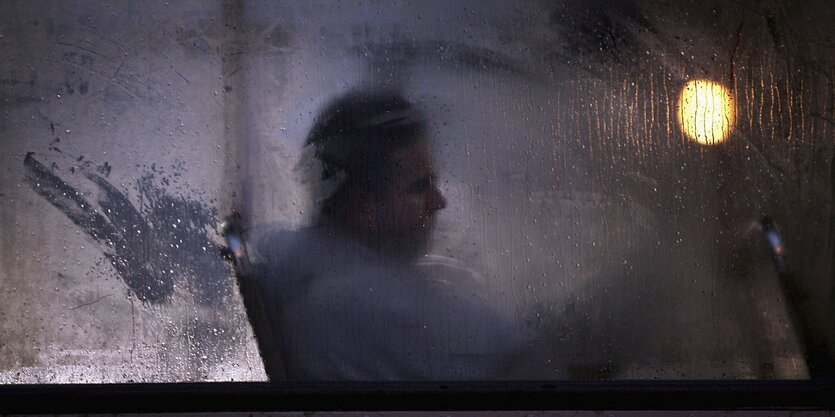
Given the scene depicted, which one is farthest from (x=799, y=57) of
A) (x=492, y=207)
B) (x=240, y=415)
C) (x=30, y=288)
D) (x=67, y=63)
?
(x=30, y=288)

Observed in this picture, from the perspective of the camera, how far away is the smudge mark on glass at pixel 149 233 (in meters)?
1.52

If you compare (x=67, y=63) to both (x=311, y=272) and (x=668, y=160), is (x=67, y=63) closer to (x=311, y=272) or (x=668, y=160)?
(x=311, y=272)

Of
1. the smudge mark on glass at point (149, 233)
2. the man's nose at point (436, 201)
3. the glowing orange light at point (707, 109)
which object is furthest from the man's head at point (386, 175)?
the glowing orange light at point (707, 109)

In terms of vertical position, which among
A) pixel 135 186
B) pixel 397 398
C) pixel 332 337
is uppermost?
pixel 135 186

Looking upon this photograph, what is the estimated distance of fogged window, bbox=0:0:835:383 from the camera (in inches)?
59.7

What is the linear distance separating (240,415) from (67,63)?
0.94m

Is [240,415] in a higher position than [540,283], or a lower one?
lower

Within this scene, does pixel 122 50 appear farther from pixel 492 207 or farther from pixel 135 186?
pixel 492 207

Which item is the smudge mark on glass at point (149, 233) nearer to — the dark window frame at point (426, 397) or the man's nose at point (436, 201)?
the dark window frame at point (426, 397)

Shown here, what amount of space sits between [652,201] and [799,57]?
49 centimetres

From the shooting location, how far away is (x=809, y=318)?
1530 millimetres

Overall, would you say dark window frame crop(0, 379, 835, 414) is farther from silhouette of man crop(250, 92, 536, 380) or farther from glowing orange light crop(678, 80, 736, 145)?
glowing orange light crop(678, 80, 736, 145)

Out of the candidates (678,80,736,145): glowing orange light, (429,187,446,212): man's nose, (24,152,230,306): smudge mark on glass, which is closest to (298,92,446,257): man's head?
(429,187,446,212): man's nose

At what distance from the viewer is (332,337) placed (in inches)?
60.6
